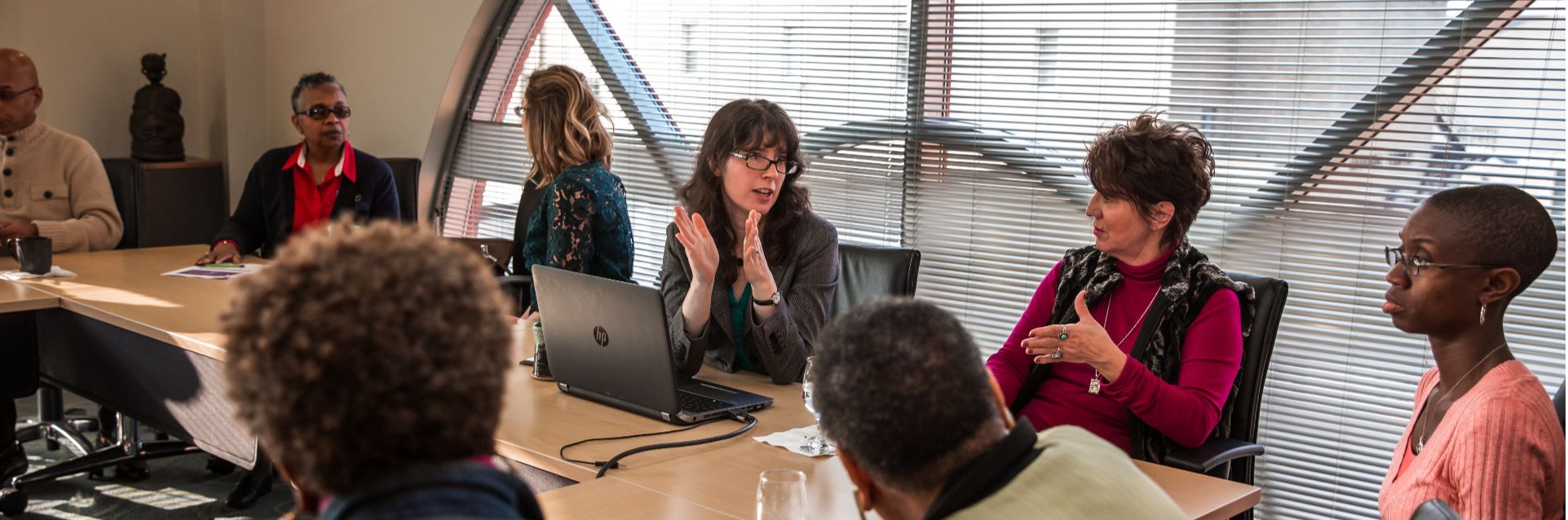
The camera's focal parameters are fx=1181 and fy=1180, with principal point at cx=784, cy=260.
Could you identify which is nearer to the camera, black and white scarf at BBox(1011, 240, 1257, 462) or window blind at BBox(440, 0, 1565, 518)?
black and white scarf at BBox(1011, 240, 1257, 462)

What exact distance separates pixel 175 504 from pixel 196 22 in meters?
3.46

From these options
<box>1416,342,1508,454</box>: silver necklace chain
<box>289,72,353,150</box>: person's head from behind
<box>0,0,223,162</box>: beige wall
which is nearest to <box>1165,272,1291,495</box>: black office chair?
<box>1416,342,1508,454</box>: silver necklace chain

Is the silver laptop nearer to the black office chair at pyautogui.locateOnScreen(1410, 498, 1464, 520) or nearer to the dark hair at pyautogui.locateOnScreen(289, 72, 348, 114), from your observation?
the black office chair at pyautogui.locateOnScreen(1410, 498, 1464, 520)

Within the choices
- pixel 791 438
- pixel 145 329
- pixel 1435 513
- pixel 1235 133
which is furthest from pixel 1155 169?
pixel 145 329

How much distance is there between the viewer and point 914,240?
12.6 feet

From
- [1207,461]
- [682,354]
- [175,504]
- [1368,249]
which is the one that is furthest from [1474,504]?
[175,504]

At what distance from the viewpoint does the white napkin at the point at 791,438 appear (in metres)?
2.04

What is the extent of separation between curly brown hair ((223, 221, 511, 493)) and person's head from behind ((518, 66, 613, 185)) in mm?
2719

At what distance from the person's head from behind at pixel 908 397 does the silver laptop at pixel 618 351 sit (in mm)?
978

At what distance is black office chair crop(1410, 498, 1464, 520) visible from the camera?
47.7 inches

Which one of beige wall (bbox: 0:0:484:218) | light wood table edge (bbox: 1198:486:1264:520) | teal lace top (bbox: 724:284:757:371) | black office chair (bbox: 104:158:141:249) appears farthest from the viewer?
black office chair (bbox: 104:158:141:249)

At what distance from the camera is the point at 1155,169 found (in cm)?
243

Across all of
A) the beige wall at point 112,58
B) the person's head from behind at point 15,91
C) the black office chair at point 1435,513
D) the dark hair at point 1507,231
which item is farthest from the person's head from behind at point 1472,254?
the beige wall at point 112,58

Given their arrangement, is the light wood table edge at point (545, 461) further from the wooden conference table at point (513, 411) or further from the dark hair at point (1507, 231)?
the dark hair at point (1507, 231)
